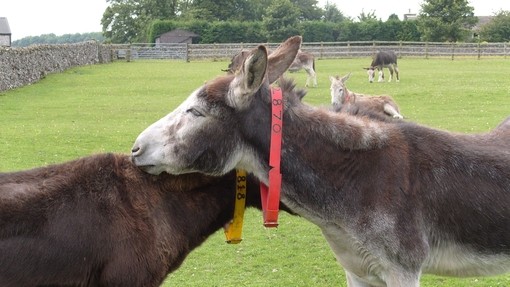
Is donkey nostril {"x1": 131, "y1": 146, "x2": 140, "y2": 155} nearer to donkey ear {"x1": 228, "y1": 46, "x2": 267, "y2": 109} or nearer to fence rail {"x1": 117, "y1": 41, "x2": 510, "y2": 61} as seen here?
donkey ear {"x1": 228, "y1": 46, "x2": 267, "y2": 109}

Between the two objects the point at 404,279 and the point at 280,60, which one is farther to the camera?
the point at 280,60

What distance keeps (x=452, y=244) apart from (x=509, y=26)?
84122 millimetres

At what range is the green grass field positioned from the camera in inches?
298

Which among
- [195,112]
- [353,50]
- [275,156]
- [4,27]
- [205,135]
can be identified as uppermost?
[195,112]

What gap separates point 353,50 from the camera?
197ft

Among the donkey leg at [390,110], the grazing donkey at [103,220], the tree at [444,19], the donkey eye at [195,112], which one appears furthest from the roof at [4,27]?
the donkey eye at [195,112]

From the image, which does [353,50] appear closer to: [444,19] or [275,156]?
[444,19]

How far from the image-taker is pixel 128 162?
16.3 feet

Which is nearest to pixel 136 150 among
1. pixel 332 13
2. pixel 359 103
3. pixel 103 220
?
pixel 103 220

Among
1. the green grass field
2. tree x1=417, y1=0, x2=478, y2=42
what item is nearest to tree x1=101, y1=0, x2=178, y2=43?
tree x1=417, y1=0, x2=478, y2=42

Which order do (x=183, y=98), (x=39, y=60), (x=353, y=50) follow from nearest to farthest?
(x=183, y=98) → (x=39, y=60) → (x=353, y=50)

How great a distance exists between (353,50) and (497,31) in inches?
1244

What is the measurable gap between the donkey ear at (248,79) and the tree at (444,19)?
71558 millimetres

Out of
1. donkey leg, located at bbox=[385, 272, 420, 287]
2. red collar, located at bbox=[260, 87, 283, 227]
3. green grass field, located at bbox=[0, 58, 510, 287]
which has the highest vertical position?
red collar, located at bbox=[260, 87, 283, 227]
